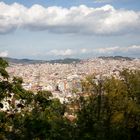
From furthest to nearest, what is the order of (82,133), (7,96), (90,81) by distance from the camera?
(90,81)
(82,133)
(7,96)

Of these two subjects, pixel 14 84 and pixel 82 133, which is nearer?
pixel 14 84

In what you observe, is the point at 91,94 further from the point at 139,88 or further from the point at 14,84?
the point at 14,84

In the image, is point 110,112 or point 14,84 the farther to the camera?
point 110,112

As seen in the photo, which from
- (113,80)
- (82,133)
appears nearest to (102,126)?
(82,133)

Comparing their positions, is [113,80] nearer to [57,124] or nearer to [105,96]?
[105,96]

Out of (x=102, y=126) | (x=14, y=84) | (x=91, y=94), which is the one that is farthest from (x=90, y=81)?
(x=14, y=84)

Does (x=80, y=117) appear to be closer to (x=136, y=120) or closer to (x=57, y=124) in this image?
(x=57, y=124)

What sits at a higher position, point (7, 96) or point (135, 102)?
point (7, 96)

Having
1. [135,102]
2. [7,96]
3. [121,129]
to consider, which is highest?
[7,96]

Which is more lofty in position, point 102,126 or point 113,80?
point 113,80

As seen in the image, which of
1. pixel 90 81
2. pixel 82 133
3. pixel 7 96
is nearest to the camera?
pixel 7 96
